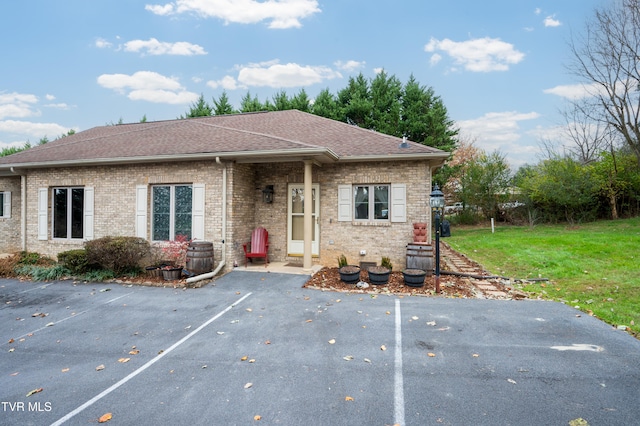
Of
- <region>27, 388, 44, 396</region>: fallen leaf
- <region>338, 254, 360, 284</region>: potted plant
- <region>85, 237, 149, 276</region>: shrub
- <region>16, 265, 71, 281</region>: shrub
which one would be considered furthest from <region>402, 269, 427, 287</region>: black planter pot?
<region>16, 265, 71, 281</region>: shrub

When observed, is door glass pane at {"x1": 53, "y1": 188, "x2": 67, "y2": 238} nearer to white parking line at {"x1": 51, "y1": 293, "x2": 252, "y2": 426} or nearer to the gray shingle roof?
the gray shingle roof

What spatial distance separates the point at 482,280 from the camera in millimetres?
7582

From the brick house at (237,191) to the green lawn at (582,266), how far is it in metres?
3.16

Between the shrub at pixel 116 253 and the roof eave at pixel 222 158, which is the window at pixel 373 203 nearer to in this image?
the roof eave at pixel 222 158

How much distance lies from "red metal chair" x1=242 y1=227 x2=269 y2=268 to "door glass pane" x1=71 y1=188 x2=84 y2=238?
5270 mm

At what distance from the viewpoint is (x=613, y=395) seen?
291 cm

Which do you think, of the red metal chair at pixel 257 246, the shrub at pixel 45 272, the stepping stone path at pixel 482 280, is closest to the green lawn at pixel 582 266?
the stepping stone path at pixel 482 280

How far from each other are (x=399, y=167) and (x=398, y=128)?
1241 cm

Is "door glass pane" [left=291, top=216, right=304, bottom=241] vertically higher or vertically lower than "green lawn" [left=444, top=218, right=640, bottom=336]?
higher

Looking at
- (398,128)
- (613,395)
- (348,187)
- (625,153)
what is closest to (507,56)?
(398,128)

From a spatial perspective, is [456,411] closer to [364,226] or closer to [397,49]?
[364,226]

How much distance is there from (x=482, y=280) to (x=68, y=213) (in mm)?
12017

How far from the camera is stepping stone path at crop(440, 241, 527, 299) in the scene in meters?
6.30

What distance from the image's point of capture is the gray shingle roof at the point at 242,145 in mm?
7797
